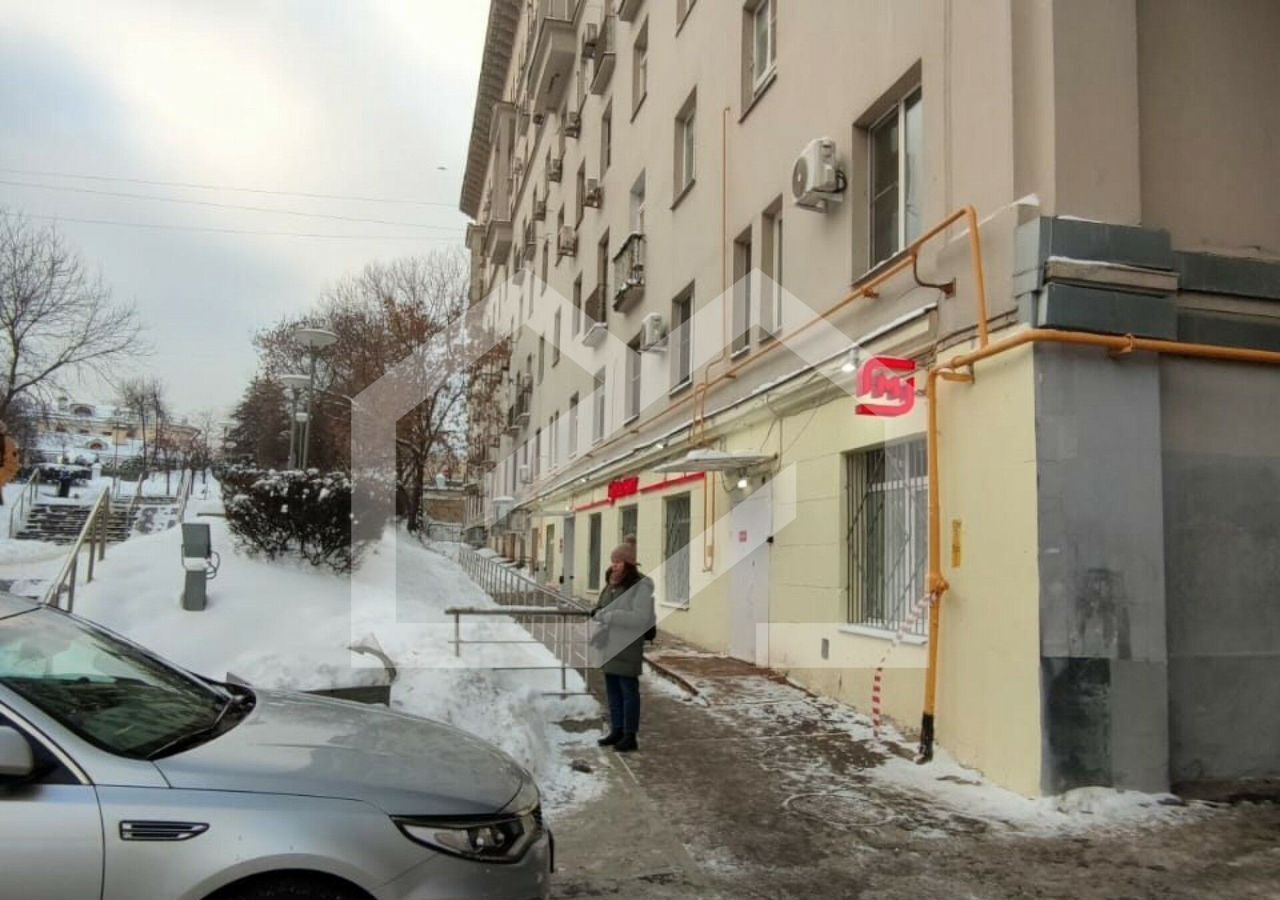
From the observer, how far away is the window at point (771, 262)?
10.8 meters

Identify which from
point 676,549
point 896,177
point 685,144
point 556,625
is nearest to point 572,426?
point 676,549

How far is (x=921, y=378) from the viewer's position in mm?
7406

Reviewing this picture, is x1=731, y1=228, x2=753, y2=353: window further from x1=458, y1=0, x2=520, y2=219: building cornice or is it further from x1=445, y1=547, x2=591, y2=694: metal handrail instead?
x1=458, y1=0, x2=520, y2=219: building cornice

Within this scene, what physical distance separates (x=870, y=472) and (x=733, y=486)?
302cm

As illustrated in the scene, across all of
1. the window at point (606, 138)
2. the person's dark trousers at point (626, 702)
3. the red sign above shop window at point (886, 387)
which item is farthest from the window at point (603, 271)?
the person's dark trousers at point (626, 702)

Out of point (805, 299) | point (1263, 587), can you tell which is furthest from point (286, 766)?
point (805, 299)

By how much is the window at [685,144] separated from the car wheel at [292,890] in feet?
42.2

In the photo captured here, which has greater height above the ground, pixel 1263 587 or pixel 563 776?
pixel 1263 587

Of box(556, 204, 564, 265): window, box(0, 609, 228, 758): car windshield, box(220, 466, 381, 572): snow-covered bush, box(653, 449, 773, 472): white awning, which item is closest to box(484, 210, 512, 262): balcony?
box(556, 204, 564, 265): window

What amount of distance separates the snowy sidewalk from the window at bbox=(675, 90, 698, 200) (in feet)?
33.2

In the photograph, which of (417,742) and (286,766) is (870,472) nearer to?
(417,742)

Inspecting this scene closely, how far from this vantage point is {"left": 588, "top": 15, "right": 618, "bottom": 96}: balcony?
782 inches

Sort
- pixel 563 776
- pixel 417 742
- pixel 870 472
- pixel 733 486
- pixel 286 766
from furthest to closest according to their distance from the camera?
pixel 733 486 < pixel 870 472 < pixel 563 776 < pixel 417 742 < pixel 286 766

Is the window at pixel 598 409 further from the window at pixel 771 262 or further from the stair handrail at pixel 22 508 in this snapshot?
the stair handrail at pixel 22 508
